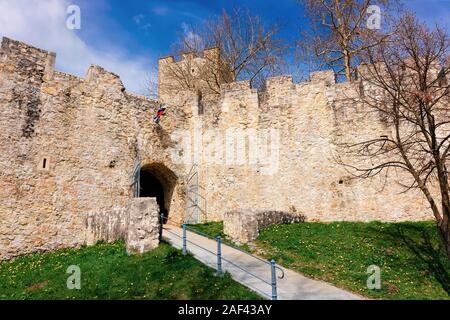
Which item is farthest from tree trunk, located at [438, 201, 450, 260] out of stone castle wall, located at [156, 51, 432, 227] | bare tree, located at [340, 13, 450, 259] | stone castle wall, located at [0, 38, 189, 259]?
stone castle wall, located at [0, 38, 189, 259]

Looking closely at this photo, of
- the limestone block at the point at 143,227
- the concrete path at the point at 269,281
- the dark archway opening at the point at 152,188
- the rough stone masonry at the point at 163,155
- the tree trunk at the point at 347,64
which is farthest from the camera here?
the tree trunk at the point at 347,64

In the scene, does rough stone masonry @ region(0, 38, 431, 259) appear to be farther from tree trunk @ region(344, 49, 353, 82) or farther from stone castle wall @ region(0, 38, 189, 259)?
tree trunk @ region(344, 49, 353, 82)

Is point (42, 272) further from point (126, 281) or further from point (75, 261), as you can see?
point (126, 281)

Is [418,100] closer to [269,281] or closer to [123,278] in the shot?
[269,281]

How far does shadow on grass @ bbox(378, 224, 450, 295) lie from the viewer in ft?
27.0

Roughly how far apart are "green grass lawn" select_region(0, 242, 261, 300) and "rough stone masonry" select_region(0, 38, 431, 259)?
0.84m

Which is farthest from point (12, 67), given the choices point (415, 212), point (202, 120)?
point (415, 212)

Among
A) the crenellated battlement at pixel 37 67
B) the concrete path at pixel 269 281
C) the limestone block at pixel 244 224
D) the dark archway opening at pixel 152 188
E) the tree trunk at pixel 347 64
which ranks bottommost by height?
the concrete path at pixel 269 281

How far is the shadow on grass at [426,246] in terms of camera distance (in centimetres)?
823

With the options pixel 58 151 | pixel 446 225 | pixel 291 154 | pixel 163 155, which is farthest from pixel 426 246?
pixel 58 151

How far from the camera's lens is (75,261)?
9.23m

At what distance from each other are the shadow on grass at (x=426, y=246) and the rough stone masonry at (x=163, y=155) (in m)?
1.58

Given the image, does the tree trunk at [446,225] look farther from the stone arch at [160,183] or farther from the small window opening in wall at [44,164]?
the small window opening in wall at [44,164]

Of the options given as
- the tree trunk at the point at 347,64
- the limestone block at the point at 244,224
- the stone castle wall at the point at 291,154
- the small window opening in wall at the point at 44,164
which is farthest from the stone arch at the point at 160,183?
the tree trunk at the point at 347,64
